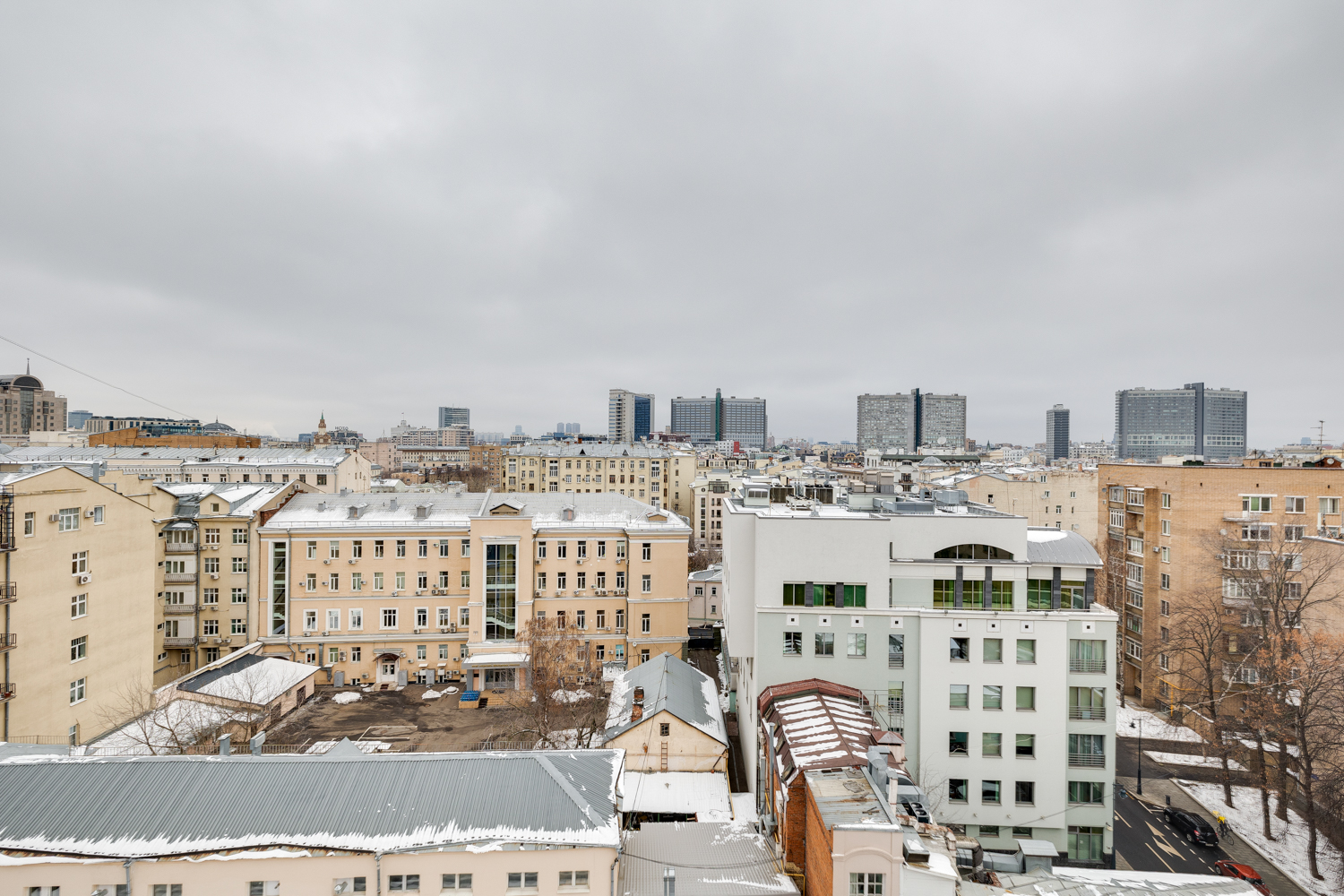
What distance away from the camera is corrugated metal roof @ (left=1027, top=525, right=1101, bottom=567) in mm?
27641

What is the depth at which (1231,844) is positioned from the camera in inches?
1152

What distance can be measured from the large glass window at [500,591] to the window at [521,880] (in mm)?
29204

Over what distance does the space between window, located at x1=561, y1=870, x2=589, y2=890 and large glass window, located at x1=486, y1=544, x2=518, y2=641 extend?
96.7ft

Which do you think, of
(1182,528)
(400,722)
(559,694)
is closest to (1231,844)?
(1182,528)

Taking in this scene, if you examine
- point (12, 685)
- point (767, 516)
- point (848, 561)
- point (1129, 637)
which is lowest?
point (1129, 637)

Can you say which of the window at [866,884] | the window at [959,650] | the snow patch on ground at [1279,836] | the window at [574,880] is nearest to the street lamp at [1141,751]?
the snow patch on ground at [1279,836]

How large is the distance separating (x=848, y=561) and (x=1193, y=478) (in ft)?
97.0

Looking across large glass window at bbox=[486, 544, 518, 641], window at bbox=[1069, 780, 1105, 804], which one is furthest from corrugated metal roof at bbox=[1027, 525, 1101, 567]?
A: large glass window at bbox=[486, 544, 518, 641]

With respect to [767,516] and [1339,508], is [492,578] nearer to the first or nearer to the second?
[767,516]

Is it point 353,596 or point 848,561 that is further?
point 353,596

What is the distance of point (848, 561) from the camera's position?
27.8 metres

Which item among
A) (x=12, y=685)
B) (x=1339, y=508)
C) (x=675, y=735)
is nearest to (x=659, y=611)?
(x=675, y=735)

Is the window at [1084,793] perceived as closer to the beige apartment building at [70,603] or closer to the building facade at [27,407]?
the beige apartment building at [70,603]

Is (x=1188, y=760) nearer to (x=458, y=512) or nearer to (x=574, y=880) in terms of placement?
(x=574, y=880)
